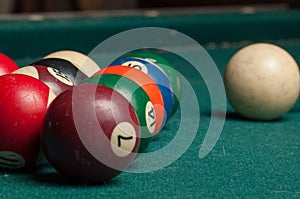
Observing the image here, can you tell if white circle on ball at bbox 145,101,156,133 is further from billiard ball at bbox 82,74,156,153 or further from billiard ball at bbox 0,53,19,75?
billiard ball at bbox 0,53,19,75

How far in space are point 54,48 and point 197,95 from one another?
854mm

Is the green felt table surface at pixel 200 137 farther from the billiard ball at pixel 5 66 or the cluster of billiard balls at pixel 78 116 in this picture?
the billiard ball at pixel 5 66

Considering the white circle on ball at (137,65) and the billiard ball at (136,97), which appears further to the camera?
the white circle on ball at (137,65)

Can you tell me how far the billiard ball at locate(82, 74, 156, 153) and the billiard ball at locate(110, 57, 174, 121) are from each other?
370mm

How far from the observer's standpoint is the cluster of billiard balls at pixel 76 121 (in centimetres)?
144

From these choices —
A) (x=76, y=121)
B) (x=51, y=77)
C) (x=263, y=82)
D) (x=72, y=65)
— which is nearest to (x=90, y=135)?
(x=76, y=121)

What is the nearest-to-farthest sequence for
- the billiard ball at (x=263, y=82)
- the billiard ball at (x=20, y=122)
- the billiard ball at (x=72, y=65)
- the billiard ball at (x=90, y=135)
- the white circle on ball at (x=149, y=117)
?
the billiard ball at (x=90, y=135)
the billiard ball at (x=20, y=122)
the white circle on ball at (x=149, y=117)
the billiard ball at (x=72, y=65)
the billiard ball at (x=263, y=82)

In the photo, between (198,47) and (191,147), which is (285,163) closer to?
(191,147)

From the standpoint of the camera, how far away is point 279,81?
91.0 inches

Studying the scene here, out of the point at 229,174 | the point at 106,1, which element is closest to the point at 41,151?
the point at 229,174

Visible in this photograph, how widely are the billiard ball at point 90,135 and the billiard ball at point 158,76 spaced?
1.88ft

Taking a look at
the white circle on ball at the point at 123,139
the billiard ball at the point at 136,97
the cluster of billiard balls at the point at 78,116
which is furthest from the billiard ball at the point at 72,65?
the white circle on ball at the point at 123,139

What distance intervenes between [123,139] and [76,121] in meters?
0.12

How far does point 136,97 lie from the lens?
65.1 inches
